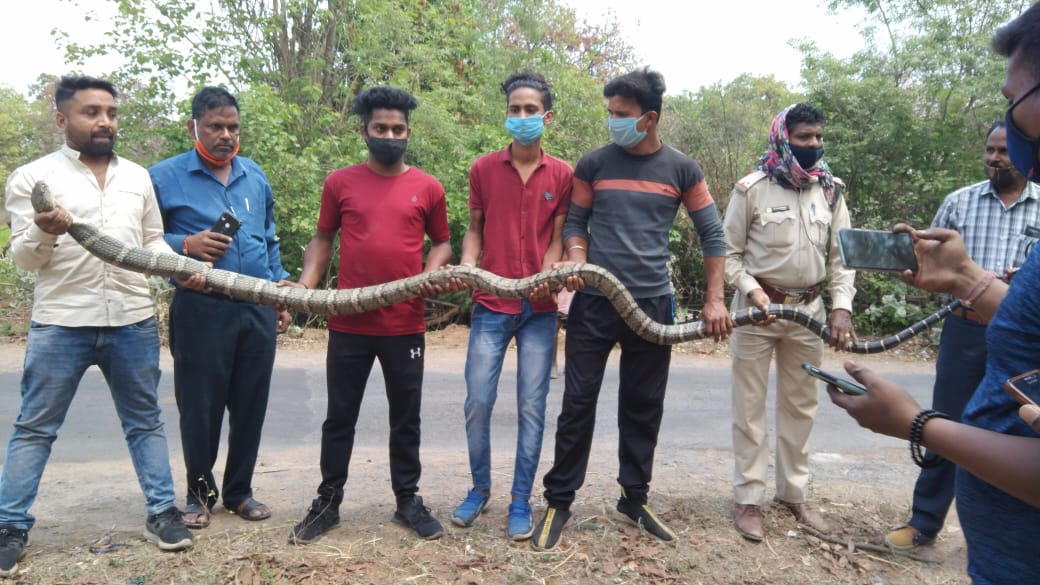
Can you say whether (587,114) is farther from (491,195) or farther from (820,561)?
(820,561)

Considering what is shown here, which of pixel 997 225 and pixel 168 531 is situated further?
pixel 997 225

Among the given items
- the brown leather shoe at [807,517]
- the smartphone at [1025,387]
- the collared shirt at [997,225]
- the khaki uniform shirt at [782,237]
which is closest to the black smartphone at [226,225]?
the khaki uniform shirt at [782,237]

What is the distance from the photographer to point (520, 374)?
4.74 meters

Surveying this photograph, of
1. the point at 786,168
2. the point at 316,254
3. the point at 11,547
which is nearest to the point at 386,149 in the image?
the point at 316,254

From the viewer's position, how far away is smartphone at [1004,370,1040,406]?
5.69 ft

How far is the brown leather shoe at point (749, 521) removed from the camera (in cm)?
476

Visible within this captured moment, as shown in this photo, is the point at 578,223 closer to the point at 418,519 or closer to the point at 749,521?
the point at 418,519

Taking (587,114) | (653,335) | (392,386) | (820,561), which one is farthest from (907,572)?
(587,114)

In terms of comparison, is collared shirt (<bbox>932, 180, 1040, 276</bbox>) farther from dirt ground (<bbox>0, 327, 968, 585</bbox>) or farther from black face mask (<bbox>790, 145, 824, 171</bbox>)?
dirt ground (<bbox>0, 327, 968, 585</bbox>)

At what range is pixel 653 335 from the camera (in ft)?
15.1

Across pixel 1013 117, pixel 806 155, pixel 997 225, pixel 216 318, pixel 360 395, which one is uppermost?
pixel 806 155

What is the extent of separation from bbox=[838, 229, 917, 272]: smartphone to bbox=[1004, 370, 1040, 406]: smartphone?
53.4 inches

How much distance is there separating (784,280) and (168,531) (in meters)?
4.51

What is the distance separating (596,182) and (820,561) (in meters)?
2.98
